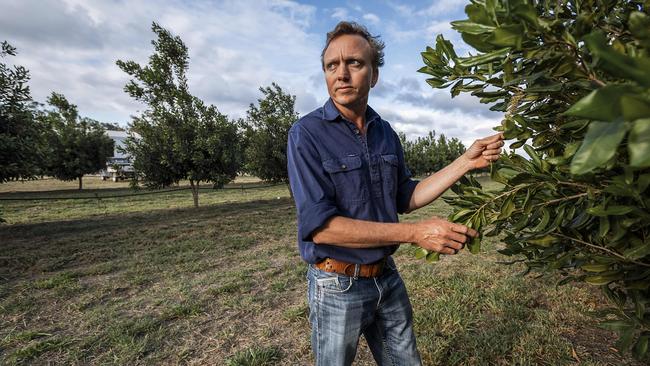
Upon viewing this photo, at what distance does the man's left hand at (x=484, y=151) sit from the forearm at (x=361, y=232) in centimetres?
59

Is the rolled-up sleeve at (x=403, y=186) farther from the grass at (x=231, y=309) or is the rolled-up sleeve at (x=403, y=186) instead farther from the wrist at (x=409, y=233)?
the grass at (x=231, y=309)

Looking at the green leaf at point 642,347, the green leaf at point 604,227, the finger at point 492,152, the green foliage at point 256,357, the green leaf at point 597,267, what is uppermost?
the finger at point 492,152

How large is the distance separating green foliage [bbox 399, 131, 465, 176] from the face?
44.1 meters

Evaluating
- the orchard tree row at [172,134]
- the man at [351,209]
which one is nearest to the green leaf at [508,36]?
the man at [351,209]

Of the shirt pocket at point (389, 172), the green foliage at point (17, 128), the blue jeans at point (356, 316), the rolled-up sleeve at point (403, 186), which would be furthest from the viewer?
the green foliage at point (17, 128)

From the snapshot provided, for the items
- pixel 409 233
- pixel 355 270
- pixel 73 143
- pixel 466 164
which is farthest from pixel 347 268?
pixel 73 143

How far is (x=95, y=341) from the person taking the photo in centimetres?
407

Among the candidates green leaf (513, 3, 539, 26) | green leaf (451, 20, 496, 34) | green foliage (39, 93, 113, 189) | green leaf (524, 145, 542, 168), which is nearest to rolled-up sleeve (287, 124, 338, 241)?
green leaf (524, 145, 542, 168)

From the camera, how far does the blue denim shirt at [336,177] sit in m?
1.90

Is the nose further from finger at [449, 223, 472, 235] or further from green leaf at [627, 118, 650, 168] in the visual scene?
green leaf at [627, 118, 650, 168]

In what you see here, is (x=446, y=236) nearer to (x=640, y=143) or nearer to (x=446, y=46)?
(x=446, y=46)

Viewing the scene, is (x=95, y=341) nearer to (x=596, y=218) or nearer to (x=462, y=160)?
(x=462, y=160)

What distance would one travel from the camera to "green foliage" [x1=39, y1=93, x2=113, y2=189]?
1052 inches

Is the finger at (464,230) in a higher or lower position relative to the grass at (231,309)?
higher
